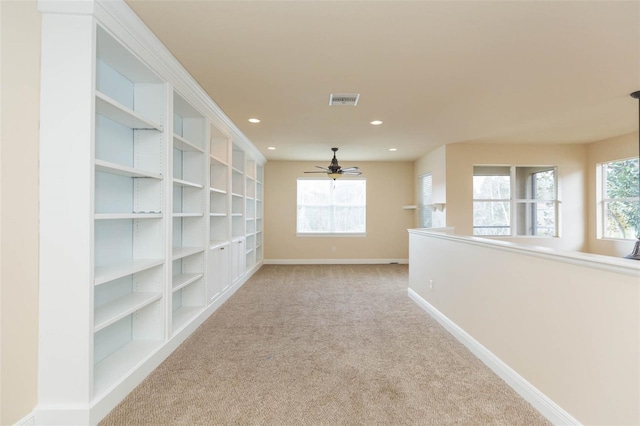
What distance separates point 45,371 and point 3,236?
81cm

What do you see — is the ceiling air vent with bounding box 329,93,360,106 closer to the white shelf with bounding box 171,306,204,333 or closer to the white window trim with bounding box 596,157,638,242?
the white shelf with bounding box 171,306,204,333

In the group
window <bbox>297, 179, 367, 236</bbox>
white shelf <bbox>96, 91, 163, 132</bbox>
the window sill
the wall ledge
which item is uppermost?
white shelf <bbox>96, 91, 163, 132</bbox>

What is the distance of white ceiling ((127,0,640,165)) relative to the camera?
2.05m

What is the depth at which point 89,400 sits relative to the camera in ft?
5.83

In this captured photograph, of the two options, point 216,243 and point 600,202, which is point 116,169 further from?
point 600,202

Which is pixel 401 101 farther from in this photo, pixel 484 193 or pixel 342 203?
pixel 342 203

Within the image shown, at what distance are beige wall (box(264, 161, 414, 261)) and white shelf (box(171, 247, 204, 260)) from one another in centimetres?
429

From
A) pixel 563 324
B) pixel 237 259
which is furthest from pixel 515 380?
pixel 237 259

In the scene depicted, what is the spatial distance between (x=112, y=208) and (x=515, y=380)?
3213 mm

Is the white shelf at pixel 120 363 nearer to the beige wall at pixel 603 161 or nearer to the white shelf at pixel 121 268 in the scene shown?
the white shelf at pixel 121 268

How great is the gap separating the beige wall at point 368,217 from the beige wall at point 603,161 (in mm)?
3518

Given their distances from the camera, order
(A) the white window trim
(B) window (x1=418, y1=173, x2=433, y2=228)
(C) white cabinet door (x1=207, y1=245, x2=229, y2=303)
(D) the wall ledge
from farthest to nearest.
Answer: (B) window (x1=418, y1=173, x2=433, y2=228) < (A) the white window trim < (C) white cabinet door (x1=207, y1=245, x2=229, y2=303) < (D) the wall ledge

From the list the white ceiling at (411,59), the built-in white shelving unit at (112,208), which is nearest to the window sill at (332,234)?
the white ceiling at (411,59)

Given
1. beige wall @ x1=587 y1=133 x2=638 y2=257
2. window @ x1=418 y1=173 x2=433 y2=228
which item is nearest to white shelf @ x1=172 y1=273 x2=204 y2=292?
window @ x1=418 y1=173 x2=433 y2=228
